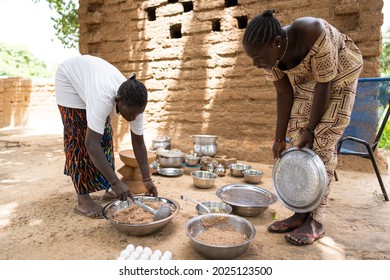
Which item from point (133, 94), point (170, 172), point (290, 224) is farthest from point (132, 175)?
point (290, 224)

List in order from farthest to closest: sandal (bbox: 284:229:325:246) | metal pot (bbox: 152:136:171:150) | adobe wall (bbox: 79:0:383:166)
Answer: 1. metal pot (bbox: 152:136:171:150)
2. adobe wall (bbox: 79:0:383:166)
3. sandal (bbox: 284:229:325:246)

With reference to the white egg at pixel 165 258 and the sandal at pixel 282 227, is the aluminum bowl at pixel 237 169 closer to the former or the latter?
the sandal at pixel 282 227

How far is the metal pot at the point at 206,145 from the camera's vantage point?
14.2ft

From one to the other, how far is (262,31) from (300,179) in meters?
1.11

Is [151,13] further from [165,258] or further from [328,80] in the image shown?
[165,258]

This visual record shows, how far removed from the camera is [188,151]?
491 centimetres

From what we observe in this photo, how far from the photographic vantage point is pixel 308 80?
2.07 m

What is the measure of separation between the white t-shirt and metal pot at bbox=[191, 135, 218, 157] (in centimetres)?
198

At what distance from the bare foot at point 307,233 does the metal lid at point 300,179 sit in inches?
5.4

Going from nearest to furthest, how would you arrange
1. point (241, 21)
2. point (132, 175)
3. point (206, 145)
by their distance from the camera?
point (132, 175) → point (206, 145) → point (241, 21)

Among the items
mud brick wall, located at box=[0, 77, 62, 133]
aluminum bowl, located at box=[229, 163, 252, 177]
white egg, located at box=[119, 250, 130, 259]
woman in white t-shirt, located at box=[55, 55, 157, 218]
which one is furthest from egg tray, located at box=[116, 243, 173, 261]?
mud brick wall, located at box=[0, 77, 62, 133]

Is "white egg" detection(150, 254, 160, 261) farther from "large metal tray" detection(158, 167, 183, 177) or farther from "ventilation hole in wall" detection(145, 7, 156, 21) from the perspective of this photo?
"ventilation hole in wall" detection(145, 7, 156, 21)

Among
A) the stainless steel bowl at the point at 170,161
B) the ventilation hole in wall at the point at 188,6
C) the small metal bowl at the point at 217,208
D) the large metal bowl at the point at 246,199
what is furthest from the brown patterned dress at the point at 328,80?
the ventilation hole in wall at the point at 188,6

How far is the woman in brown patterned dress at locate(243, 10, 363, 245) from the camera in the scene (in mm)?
1682
